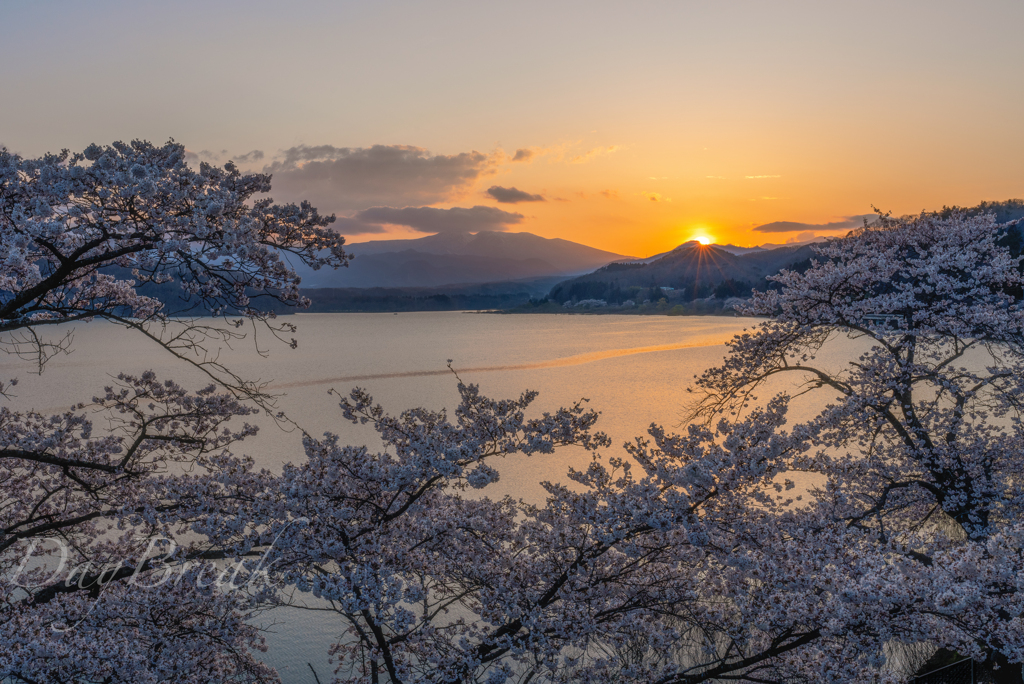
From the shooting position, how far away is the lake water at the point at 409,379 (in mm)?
18078

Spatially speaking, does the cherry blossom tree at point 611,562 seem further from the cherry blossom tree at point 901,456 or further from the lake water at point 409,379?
the lake water at point 409,379

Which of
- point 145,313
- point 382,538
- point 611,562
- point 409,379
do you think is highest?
point 145,313

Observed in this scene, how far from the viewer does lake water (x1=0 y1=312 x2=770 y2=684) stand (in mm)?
18078

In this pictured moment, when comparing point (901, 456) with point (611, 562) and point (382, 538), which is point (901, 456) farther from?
point (382, 538)

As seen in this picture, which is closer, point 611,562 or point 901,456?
point 611,562

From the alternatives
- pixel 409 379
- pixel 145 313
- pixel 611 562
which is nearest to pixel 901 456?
pixel 611 562

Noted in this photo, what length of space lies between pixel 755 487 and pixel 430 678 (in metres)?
3.81

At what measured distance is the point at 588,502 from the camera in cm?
548

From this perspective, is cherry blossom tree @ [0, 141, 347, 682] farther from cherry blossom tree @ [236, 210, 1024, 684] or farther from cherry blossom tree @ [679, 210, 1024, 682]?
cherry blossom tree @ [679, 210, 1024, 682]

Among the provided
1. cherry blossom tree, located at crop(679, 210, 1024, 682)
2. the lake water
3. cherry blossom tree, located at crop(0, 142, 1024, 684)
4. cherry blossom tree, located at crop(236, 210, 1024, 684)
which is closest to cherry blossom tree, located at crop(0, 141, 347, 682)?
cherry blossom tree, located at crop(0, 142, 1024, 684)

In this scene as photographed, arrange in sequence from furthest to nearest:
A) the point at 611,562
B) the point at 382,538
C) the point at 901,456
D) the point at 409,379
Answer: the point at 409,379, the point at 901,456, the point at 611,562, the point at 382,538

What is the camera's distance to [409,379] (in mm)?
40344

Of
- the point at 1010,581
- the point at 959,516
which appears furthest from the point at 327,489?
the point at 959,516

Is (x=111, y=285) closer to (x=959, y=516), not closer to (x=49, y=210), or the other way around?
(x=49, y=210)
